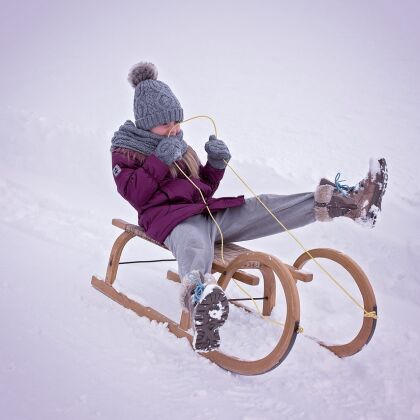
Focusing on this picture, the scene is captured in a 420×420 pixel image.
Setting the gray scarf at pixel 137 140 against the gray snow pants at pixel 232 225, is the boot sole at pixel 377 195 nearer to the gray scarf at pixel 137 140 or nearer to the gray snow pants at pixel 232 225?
the gray snow pants at pixel 232 225

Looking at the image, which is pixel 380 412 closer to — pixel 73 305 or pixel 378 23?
pixel 73 305

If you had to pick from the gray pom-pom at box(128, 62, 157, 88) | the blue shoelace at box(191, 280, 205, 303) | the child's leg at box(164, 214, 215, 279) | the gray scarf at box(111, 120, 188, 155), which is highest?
the gray pom-pom at box(128, 62, 157, 88)

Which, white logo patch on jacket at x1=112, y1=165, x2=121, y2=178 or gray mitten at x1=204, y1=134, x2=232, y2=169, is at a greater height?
gray mitten at x1=204, y1=134, x2=232, y2=169

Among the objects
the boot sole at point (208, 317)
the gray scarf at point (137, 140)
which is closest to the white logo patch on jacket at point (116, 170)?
the gray scarf at point (137, 140)

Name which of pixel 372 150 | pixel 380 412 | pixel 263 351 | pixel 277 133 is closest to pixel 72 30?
pixel 277 133

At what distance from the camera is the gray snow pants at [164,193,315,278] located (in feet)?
7.41

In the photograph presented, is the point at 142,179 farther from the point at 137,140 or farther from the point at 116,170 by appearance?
the point at 137,140

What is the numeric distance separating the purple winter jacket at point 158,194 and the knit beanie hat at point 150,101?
229mm

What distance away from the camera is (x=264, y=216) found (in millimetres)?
2631

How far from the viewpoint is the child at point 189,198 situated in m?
2.29

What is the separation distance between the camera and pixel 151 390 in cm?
205

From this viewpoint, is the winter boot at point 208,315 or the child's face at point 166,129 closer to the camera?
the winter boot at point 208,315

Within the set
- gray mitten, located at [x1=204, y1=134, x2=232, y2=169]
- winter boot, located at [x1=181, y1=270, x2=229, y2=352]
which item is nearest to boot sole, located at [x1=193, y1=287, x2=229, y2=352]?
winter boot, located at [x1=181, y1=270, x2=229, y2=352]

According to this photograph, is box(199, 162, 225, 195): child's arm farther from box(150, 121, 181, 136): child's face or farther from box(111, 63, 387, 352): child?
box(150, 121, 181, 136): child's face
